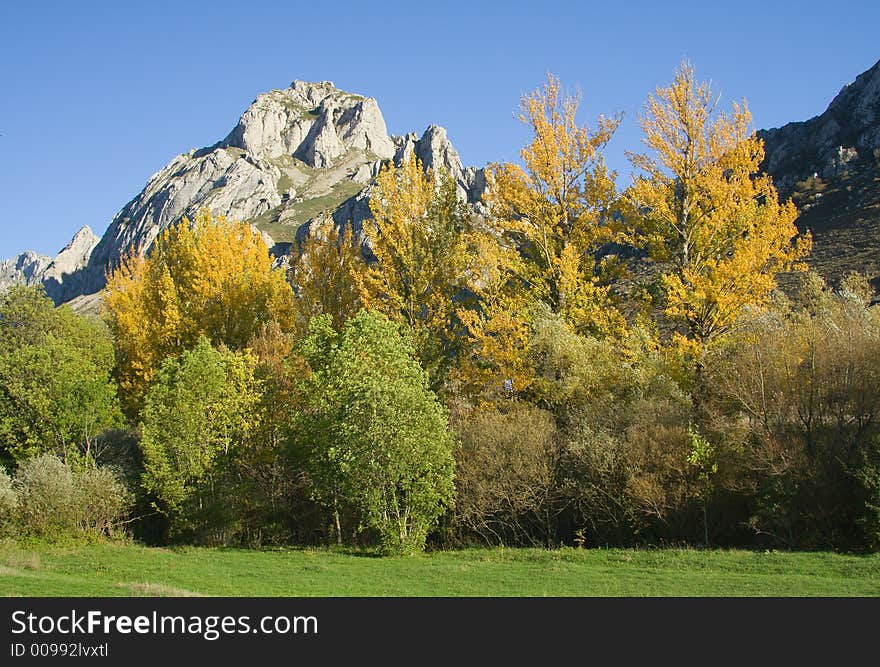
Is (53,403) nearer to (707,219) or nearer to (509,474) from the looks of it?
(509,474)

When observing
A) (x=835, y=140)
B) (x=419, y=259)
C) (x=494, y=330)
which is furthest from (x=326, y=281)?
(x=835, y=140)

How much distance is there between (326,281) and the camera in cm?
3231

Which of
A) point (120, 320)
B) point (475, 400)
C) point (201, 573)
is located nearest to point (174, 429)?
point (201, 573)

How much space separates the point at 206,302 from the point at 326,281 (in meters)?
6.40

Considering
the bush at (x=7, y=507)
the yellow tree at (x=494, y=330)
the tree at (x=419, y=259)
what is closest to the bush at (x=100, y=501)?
the bush at (x=7, y=507)

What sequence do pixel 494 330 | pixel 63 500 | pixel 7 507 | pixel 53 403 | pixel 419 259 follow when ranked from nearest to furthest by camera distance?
pixel 7 507
pixel 494 330
pixel 63 500
pixel 419 259
pixel 53 403

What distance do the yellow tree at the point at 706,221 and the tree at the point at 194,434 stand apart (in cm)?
1668

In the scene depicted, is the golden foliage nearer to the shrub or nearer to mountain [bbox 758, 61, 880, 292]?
the shrub

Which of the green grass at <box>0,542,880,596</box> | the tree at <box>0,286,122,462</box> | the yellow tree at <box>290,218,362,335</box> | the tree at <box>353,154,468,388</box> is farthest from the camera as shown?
the yellow tree at <box>290,218,362,335</box>

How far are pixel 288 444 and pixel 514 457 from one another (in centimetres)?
852

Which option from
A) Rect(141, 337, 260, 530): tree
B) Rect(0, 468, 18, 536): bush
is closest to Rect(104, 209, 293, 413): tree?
Rect(141, 337, 260, 530): tree

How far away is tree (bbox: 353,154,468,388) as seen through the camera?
2692cm

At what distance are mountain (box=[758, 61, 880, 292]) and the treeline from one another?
34.3m

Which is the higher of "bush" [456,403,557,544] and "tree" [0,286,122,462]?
"tree" [0,286,122,462]
